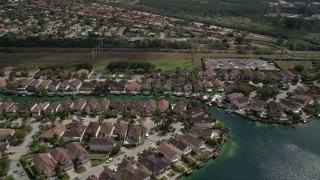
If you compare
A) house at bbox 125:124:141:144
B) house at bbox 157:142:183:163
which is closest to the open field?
house at bbox 125:124:141:144

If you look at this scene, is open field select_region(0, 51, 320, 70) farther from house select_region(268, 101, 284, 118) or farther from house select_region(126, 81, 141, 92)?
house select_region(268, 101, 284, 118)

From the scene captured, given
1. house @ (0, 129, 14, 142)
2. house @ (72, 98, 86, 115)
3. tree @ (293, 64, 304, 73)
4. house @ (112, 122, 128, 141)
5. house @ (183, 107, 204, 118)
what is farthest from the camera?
tree @ (293, 64, 304, 73)

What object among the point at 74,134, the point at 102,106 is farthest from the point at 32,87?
the point at 74,134

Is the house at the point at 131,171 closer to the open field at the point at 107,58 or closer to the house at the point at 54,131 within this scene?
the house at the point at 54,131

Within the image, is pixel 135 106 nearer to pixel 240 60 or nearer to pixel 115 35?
pixel 240 60

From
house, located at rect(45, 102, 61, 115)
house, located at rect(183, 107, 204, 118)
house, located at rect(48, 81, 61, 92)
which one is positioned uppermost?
house, located at rect(183, 107, 204, 118)

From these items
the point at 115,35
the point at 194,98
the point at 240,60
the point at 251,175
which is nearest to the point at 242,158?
the point at 251,175

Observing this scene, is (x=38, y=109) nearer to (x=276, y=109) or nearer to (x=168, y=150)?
(x=168, y=150)

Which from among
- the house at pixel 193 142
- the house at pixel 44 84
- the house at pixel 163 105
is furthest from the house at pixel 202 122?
the house at pixel 44 84
